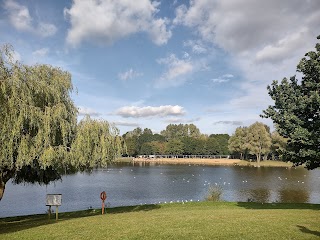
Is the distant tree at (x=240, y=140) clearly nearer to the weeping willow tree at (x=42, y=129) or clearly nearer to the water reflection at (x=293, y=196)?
the water reflection at (x=293, y=196)

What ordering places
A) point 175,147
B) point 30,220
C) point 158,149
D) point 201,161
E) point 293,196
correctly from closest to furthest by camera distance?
point 30,220 → point 293,196 → point 201,161 → point 175,147 → point 158,149

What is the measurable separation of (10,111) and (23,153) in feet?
5.85

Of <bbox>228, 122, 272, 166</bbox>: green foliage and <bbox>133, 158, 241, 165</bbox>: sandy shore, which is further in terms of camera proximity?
<bbox>133, 158, 241, 165</bbox>: sandy shore

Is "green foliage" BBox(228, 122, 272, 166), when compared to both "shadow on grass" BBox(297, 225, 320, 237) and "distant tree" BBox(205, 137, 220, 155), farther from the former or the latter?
"shadow on grass" BBox(297, 225, 320, 237)

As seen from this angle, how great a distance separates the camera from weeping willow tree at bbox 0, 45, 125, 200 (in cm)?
1257

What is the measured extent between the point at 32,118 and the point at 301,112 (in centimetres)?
1332

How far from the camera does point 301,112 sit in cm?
1653

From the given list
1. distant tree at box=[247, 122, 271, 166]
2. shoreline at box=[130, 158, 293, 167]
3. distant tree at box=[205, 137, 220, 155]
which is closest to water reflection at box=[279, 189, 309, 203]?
distant tree at box=[247, 122, 271, 166]

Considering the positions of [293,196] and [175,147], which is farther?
[175,147]

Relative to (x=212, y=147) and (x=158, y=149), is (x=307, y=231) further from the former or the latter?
(x=158, y=149)

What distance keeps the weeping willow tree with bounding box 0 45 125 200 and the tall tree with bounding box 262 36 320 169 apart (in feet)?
29.4

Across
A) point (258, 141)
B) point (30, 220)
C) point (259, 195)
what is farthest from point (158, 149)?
point (30, 220)

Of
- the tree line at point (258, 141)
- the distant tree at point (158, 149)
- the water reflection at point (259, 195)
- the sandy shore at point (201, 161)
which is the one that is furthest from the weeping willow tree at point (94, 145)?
the distant tree at point (158, 149)

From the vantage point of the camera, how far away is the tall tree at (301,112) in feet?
50.8
